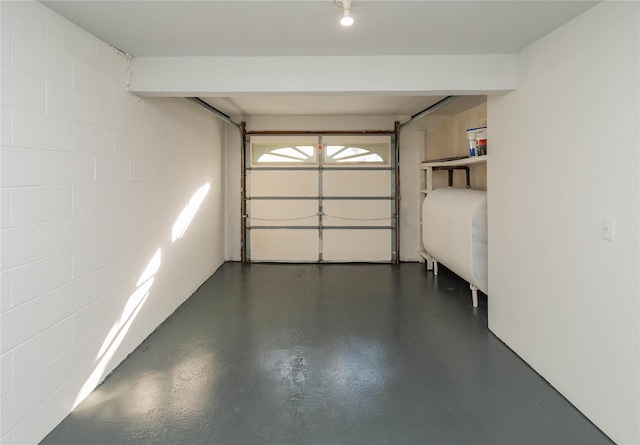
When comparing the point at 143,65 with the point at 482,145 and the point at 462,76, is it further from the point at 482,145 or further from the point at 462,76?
the point at 482,145

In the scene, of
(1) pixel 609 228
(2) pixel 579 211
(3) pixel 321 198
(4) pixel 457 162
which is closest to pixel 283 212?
(3) pixel 321 198

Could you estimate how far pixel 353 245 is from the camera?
5898 mm

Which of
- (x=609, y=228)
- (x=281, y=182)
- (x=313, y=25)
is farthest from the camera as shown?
(x=281, y=182)

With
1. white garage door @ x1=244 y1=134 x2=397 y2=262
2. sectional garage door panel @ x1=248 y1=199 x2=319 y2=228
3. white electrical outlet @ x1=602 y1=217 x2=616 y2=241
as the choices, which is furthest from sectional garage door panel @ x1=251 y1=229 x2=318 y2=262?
white electrical outlet @ x1=602 y1=217 x2=616 y2=241

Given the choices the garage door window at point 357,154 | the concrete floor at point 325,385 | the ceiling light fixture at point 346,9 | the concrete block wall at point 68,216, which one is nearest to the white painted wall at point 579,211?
the concrete floor at point 325,385

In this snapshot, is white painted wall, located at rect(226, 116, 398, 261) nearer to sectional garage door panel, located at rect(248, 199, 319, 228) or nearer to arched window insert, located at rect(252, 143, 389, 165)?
arched window insert, located at rect(252, 143, 389, 165)

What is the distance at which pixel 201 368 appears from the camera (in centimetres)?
254

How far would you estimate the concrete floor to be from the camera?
1878 millimetres

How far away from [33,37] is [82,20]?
0.36 m

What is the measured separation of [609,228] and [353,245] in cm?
421

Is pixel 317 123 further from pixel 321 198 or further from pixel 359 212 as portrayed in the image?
pixel 359 212

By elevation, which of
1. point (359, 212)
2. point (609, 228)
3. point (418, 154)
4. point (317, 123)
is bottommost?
point (609, 228)

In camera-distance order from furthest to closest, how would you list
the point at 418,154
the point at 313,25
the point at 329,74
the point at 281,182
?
the point at 281,182 < the point at 418,154 < the point at 329,74 < the point at 313,25

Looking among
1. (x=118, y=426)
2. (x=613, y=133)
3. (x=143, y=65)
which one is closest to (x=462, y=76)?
(x=613, y=133)
